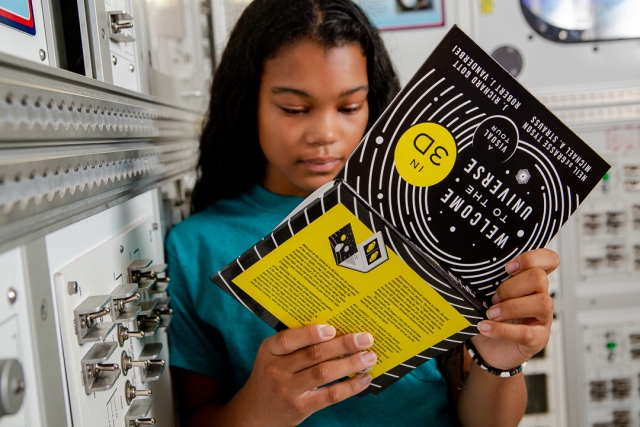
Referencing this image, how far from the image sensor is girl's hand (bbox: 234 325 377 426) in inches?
29.1

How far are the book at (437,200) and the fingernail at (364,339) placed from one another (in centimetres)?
5

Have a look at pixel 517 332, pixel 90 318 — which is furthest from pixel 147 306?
pixel 517 332

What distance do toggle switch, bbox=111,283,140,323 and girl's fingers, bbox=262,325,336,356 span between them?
0.20 metres

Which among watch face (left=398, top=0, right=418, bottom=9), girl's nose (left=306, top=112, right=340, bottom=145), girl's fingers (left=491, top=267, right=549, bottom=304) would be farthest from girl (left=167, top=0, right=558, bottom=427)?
watch face (left=398, top=0, right=418, bottom=9)

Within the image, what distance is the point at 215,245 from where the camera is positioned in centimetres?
105

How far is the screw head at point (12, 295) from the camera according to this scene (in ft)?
1.46

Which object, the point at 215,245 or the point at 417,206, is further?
the point at 215,245

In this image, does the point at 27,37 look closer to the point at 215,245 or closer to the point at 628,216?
the point at 215,245

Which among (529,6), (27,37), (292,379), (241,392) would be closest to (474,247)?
(292,379)

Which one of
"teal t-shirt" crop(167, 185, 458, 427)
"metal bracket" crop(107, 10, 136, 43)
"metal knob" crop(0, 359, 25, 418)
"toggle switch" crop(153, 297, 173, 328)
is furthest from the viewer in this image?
"teal t-shirt" crop(167, 185, 458, 427)

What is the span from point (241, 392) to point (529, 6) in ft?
5.82

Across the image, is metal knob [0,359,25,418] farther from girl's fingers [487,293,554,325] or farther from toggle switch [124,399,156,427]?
girl's fingers [487,293,554,325]

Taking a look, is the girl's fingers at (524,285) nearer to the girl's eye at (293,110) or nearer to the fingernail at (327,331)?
the fingernail at (327,331)

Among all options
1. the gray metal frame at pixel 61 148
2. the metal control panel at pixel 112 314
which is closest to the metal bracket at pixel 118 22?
the gray metal frame at pixel 61 148
